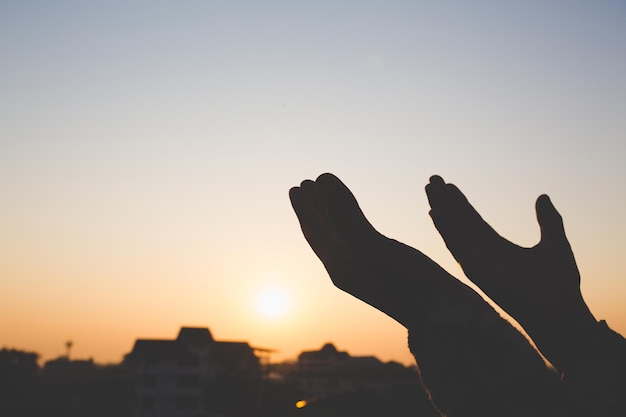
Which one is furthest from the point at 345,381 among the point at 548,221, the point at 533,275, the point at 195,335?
the point at 533,275

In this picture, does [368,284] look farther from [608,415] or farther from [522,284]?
[608,415]

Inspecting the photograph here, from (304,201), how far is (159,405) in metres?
62.2

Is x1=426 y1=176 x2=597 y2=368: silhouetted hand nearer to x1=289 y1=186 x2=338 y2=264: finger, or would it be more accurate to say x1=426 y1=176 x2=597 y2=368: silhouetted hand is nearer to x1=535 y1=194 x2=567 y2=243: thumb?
x1=535 y1=194 x2=567 y2=243: thumb

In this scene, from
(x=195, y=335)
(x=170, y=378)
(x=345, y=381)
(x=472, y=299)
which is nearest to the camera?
(x=472, y=299)

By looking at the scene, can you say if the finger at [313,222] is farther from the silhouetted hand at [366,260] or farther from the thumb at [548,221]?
the thumb at [548,221]

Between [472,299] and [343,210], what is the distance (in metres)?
0.72

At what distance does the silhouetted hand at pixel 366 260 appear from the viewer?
2.53m

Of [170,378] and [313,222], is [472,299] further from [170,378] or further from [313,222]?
[170,378]

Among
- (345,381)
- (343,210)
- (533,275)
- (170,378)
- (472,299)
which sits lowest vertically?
(472,299)

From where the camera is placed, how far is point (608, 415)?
2291mm

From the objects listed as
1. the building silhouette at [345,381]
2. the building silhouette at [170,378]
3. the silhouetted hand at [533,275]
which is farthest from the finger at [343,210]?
the building silhouette at [345,381]

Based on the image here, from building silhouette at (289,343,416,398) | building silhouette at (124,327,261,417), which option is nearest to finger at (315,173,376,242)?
building silhouette at (124,327,261,417)

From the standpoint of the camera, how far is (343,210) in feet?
9.30

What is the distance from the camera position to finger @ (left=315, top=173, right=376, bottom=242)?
2.79 meters
